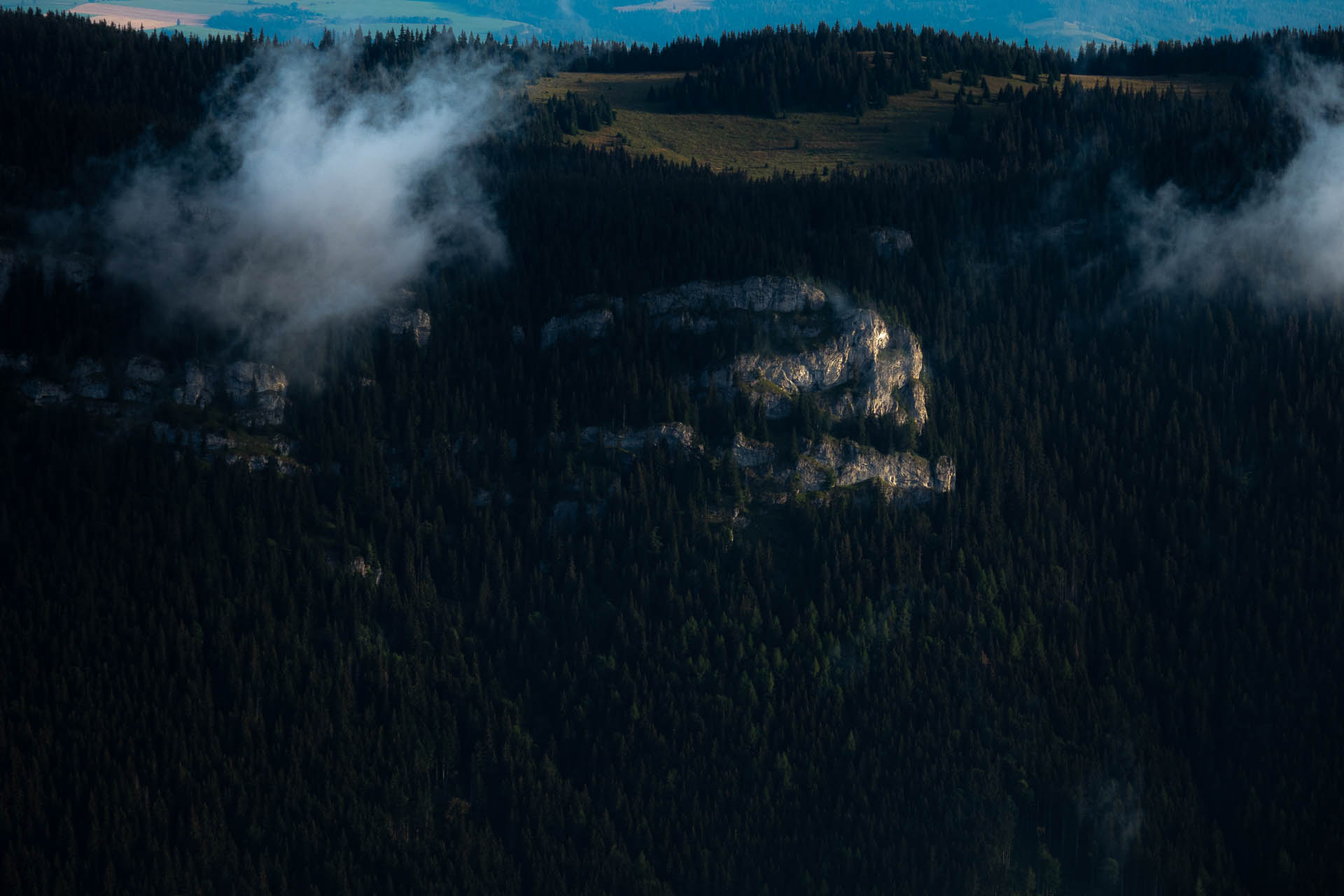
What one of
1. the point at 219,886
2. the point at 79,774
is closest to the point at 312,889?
the point at 219,886

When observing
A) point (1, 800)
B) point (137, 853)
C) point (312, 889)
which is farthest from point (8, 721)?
point (312, 889)

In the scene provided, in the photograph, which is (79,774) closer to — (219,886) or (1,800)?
(1,800)

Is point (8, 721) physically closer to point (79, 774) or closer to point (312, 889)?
point (79, 774)

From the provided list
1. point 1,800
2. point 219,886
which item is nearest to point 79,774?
point 1,800

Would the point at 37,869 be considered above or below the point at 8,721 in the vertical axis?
below

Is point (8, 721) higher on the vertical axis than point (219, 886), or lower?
higher

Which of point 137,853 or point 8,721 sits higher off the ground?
point 8,721

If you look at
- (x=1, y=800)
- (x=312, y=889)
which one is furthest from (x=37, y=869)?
(x=312, y=889)

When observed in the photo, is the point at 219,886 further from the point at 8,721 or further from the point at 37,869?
the point at 8,721
